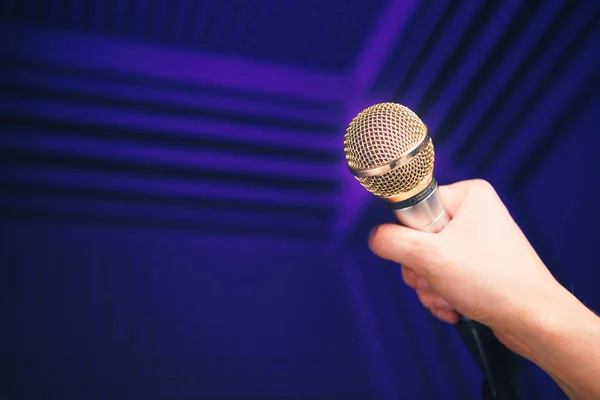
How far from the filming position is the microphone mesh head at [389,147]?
2.33 ft

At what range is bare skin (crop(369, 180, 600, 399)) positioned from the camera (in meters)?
0.71

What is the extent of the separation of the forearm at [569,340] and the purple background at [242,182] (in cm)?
34

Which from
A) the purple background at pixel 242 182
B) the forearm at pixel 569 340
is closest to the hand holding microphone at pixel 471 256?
the forearm at pixel 569 340

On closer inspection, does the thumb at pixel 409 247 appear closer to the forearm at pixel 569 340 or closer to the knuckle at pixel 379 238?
the knuckle at pixel 379 238

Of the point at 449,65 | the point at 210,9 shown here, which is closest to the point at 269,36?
the point at 210,9

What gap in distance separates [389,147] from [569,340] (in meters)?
0.32

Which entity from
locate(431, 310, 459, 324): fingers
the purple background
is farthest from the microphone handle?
the purple background

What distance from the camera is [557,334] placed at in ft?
2.35

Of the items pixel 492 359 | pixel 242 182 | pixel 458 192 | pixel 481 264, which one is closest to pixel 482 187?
pixel 458 192

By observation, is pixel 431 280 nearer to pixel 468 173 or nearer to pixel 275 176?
pixel 468 173

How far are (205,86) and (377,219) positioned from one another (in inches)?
20.3

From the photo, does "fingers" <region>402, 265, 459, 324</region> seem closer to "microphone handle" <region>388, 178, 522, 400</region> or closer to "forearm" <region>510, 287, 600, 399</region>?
"microphone handle" <region>388, 178, 522, 400</region>

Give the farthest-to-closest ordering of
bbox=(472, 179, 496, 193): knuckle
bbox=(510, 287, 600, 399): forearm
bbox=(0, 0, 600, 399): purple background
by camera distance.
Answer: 1. bbox=(0, 0, 600, 399): purple background
2. bbox=(472, 179, 496, 193): knuckle
3. bbox=(510, 287, 600, 399): forearm

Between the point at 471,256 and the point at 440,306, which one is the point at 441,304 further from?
the point at 471,256
